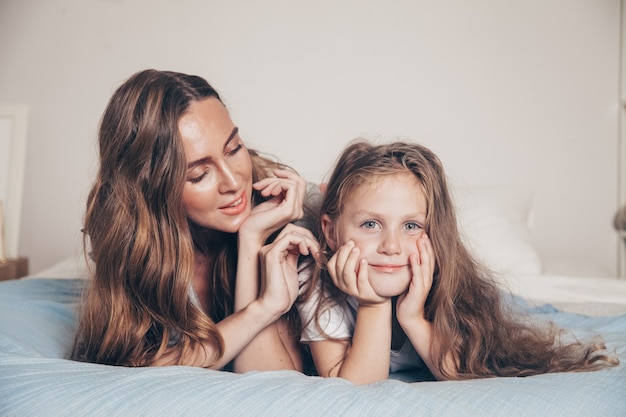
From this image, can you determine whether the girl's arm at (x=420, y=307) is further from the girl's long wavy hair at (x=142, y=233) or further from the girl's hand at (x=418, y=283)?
the girl's long wavy hair at (x=142, y=233)

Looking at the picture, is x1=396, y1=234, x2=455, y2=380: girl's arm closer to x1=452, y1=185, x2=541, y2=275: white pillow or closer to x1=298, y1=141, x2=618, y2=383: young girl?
x1=298, y1=141, x2=618, y2=383: young girl

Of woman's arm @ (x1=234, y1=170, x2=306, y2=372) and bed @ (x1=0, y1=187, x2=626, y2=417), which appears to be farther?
woman's arm @ (x1=234, y1=170, x2=306, y2=372)

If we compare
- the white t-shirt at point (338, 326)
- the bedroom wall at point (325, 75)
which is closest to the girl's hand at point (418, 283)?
the white t-shirt at point (338, 326)

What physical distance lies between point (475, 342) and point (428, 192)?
273 millimetres

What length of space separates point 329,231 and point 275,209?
0.38 ft

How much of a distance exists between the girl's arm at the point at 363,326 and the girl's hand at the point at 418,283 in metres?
0.03

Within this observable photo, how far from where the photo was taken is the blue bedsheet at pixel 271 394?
72cm

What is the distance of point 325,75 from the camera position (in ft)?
7.99

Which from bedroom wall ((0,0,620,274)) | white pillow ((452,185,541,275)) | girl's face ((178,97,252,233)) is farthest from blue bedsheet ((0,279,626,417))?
bedroom wall ((0,0,620,274))

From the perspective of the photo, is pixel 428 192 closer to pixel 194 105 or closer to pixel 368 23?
pixel 194 105

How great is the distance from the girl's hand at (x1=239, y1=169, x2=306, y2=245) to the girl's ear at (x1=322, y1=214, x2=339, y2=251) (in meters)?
0.06

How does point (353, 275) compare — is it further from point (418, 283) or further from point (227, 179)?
point (227, 179)

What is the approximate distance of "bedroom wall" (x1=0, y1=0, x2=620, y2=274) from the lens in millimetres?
2426

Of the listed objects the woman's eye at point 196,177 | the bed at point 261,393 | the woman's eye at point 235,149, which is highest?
the woman's eye at point 235,149
